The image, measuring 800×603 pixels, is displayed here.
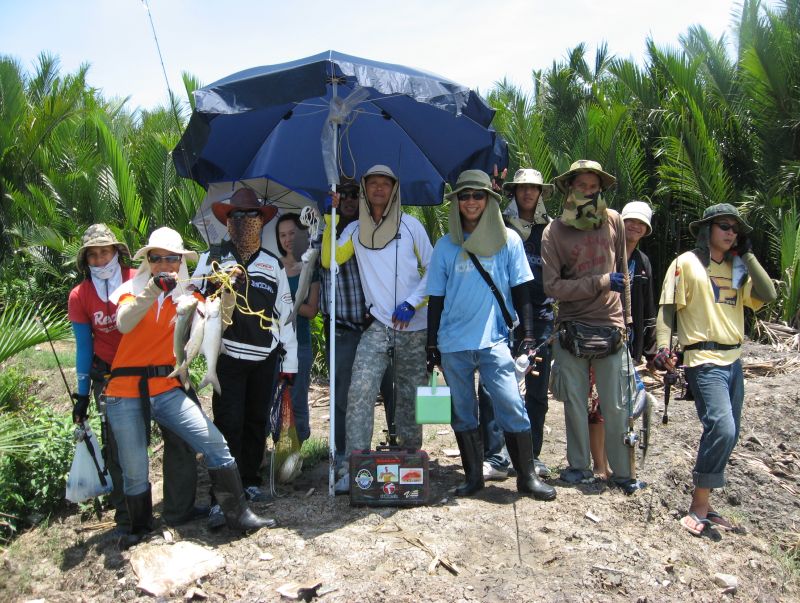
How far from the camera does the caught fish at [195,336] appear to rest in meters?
4.42

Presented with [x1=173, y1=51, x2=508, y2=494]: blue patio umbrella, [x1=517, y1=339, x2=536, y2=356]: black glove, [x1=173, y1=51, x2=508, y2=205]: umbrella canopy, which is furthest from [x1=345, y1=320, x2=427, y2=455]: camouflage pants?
[x1=173, y1=51, x2=508, y2=205]: umbrella canopy

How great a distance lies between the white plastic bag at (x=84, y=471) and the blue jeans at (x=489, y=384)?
237 centimetres

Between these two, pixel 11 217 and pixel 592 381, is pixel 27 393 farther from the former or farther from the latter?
pixel 592 381

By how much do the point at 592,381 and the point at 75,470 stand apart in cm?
367

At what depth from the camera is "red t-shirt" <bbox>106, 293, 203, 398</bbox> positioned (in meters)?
4.50

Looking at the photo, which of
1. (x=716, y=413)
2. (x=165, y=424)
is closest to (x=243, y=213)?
(x=165, y=424)

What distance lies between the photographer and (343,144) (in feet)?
20.0

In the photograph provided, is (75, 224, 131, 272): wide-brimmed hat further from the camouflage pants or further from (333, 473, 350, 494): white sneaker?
(333, 473, 350, 494): white sneaker

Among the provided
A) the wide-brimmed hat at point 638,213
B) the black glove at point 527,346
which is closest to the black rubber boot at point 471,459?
the black glove at point 527,346

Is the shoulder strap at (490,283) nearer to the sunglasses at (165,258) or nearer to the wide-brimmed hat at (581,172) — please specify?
the wide-brimmed hat at (581,172)

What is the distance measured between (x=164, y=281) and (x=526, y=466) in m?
2.70

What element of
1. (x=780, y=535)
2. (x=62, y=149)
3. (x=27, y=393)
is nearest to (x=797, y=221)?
(x=780, y=535)

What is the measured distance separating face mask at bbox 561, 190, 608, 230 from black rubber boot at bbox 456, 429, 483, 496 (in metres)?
1.61

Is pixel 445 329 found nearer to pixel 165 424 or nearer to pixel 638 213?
pixel 638 213
